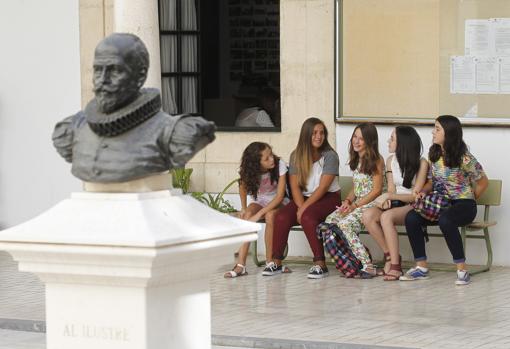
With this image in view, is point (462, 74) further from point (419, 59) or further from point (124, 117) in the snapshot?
point (124, 117)

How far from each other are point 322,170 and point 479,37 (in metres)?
2.04

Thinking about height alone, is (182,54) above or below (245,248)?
above

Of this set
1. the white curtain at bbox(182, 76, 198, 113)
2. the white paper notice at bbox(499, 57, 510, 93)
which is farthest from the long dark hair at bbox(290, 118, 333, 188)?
the white curtain at bbox(182, 76, 198, 113)

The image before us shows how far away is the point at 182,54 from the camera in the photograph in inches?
590

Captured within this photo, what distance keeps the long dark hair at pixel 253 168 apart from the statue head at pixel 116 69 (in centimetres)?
608

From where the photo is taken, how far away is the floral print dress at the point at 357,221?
40.3 ft

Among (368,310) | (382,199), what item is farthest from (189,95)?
(368,310)

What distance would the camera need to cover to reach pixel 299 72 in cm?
1397

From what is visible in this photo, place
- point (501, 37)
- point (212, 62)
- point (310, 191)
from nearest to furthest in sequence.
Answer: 1. point (310, 191)
2. point (501, 37)
3. point (212, 62)

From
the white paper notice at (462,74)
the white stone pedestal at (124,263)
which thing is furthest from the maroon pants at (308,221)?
the white stone pedestal at (124,263)

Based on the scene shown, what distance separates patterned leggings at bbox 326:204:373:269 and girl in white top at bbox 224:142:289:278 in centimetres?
65

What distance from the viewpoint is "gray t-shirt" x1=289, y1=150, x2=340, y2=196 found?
12.6m

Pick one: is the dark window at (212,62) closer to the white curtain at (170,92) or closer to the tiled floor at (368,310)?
the white curtain at (170,92)

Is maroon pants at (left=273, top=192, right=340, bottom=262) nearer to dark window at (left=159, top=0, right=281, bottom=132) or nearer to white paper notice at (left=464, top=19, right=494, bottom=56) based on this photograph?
white paper notice at (left=464, top=19, right=494, bottom=56)
